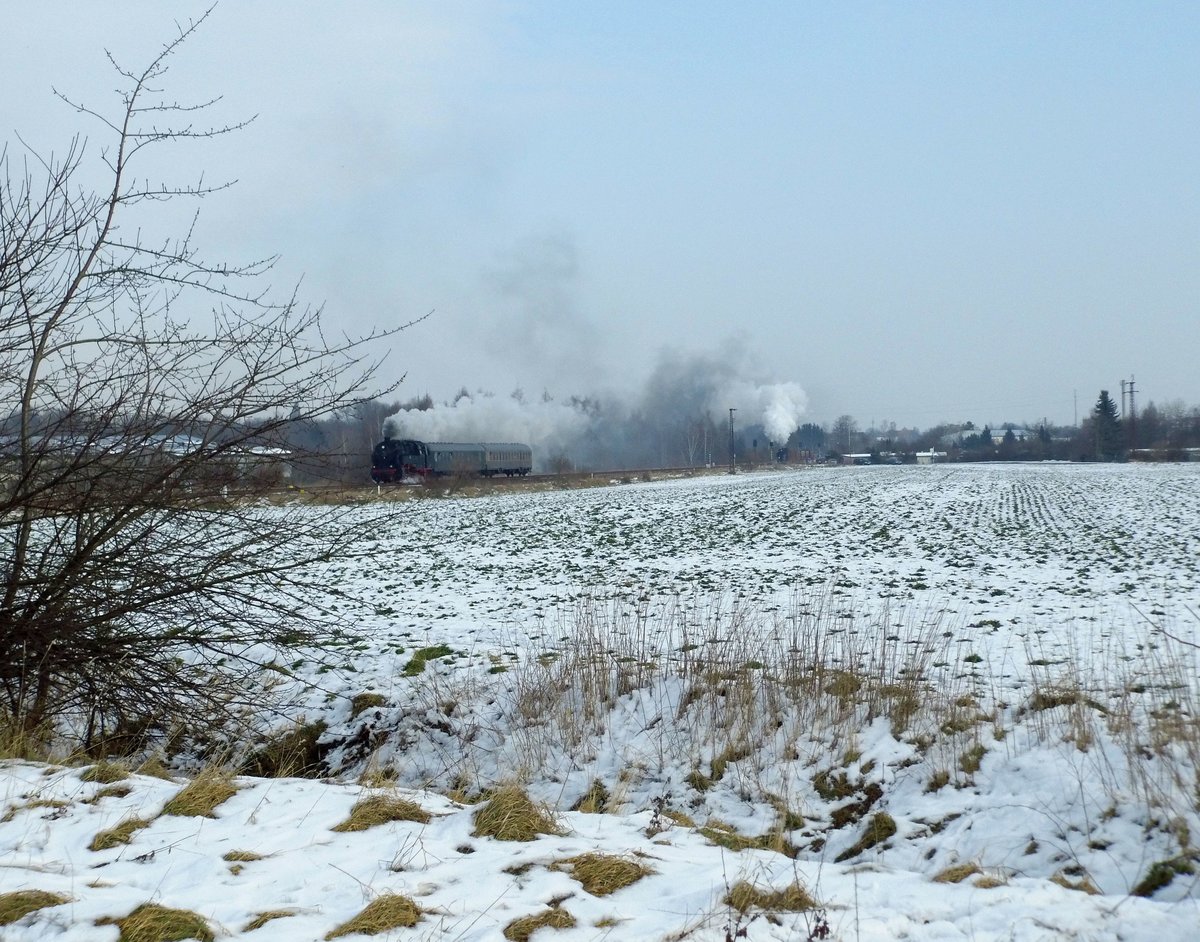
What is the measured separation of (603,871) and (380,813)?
144 centimetres

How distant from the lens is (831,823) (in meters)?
5.73

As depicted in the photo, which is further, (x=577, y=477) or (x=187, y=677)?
(x=577, y=477)

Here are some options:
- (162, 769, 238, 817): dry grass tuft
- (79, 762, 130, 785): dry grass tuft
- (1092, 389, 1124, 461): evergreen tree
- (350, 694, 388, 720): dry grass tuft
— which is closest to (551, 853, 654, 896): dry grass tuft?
(162, 769, 238, 817): dry grass tuft

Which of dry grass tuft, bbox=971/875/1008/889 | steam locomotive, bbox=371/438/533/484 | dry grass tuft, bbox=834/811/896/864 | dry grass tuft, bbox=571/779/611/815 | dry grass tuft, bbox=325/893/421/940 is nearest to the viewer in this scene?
dry grass tuft, bbox=325/893/421/940

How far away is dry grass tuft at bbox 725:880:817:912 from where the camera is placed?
3.74m

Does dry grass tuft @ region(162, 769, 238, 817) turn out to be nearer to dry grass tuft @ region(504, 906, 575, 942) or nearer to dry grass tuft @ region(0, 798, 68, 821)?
dry grass tuft @ region(0, 798, 68, 821)

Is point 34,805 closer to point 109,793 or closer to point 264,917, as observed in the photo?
point 109,793

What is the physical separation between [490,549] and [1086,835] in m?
14.9

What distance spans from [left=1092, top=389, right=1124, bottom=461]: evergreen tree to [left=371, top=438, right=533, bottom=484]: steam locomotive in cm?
6503

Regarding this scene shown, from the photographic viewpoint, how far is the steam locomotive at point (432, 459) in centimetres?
4509

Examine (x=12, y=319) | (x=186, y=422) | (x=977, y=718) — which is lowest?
(x=977, y=718)

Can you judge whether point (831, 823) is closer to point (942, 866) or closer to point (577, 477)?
point (942, 866)

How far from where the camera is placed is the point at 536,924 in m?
3.60

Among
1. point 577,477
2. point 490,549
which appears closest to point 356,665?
point 490,549
